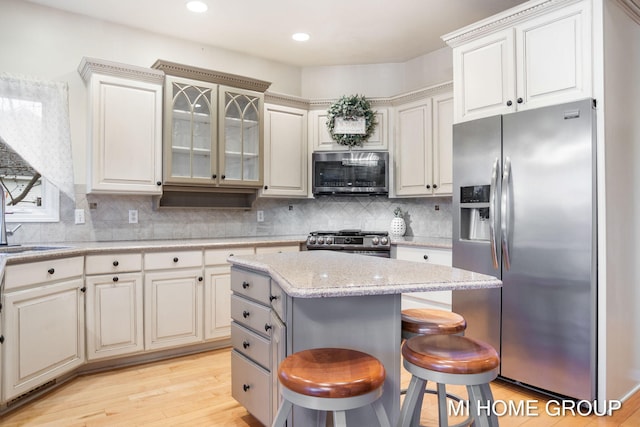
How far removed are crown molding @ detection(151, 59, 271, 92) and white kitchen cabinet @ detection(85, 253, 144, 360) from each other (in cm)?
152

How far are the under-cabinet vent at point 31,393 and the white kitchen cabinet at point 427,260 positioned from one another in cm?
253

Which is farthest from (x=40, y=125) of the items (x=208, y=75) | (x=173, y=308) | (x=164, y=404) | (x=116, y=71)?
(x=164, y=404)

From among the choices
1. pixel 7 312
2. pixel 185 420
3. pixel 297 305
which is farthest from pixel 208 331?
pixel 297 305

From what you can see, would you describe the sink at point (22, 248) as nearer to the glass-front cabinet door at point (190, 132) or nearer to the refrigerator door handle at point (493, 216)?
the glass-front cabinet door at point (190, 132)

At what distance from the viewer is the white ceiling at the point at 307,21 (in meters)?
3.21

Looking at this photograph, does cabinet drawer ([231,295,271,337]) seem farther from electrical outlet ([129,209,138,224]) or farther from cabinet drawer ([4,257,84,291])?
electrical outlet ([129,209,138,224])

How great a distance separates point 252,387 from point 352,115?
9.18 ft

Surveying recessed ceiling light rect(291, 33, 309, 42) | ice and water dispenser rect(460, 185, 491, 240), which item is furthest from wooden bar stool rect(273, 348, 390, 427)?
recessed ceiling light rect(291, 33, 309, 42)

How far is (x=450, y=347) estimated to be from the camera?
1504 millimetres

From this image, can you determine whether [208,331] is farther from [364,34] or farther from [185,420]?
[364,34]

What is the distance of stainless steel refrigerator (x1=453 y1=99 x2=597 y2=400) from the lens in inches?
89.8

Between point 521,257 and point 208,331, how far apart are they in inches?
93.6

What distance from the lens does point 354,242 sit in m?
3.87

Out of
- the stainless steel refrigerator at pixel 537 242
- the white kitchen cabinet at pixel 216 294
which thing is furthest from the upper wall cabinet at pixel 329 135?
the white kitchen cabinet at pixel 216 294
